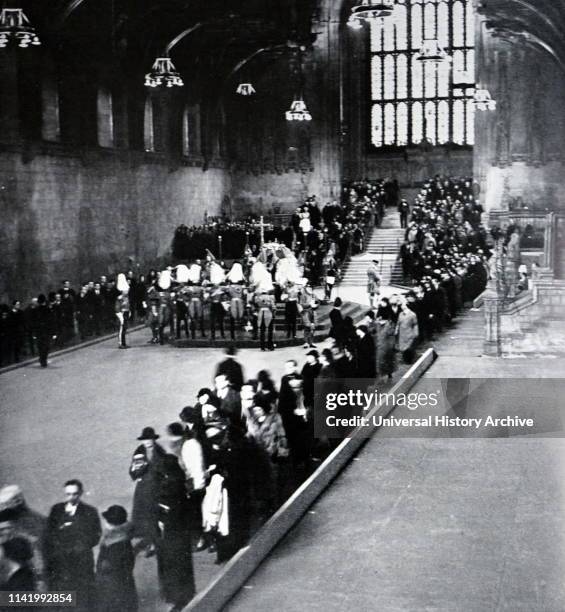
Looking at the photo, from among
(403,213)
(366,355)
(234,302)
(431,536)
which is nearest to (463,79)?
(403,213)

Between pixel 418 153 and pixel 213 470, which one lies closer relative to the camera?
pixel 213 470

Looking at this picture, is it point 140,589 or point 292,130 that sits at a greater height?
point 292,130

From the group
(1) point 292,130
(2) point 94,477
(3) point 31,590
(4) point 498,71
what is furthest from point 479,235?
(3) point 31,590

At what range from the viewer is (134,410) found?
12.6 metres

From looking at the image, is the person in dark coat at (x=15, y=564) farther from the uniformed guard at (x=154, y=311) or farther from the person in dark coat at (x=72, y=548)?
the uniformed guard at (x=154, y=311)

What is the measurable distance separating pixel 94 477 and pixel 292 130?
28.7 metres

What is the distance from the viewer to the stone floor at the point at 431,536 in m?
6.64

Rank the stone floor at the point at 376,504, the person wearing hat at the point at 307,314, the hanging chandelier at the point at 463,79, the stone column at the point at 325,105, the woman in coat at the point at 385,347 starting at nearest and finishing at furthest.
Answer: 1. the stone floor at the point at 376,504
2. the woman in coat at the point at 385,347
3. the person wearing hat at the point at 307,314
4. the stone column at the point at 325,105
5. the hanging chandelier at the point at 463,79

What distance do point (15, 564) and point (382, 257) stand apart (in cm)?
2432

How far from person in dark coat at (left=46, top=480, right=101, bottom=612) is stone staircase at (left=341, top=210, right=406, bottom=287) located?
20328mm

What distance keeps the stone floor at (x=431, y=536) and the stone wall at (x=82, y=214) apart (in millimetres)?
12035

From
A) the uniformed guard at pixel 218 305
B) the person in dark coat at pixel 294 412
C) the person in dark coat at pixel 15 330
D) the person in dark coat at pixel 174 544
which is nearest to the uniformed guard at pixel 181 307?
the uniformed guard at pixel 218 305

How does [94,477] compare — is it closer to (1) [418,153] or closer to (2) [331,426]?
(2) [331,426]

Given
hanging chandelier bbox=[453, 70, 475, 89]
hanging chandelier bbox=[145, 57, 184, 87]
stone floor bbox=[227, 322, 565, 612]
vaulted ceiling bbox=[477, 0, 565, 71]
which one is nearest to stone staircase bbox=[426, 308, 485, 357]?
stone floor bbox=[227, 322, 565, 612]
